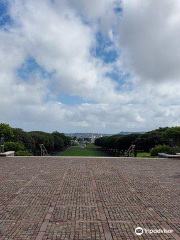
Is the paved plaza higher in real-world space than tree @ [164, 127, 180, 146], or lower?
lower

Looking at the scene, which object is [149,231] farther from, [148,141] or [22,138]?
[148,141]

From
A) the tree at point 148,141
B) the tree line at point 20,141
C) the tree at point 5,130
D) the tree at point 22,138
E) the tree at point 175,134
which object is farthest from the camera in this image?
the tree at point 148,141

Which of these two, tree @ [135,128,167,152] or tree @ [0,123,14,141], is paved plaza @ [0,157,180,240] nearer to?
tree @ [0,123,14,141]

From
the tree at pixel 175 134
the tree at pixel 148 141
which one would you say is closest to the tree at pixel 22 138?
the tree at pixel 148 141

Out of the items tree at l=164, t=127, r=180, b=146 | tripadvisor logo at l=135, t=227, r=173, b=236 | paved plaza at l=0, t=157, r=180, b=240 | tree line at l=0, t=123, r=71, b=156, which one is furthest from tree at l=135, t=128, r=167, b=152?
tripadvisor logo at l=135, t=227, r=173, b=236

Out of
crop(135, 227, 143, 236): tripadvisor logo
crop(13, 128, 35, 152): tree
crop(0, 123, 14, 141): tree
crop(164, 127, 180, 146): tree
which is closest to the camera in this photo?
crop(135, 227, 143, 236): tripadvisor logo

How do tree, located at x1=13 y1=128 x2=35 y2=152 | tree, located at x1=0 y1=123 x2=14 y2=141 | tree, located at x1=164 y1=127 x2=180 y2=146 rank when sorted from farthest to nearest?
tree, located at x1=13 y1=128 x2=35 y2=152, tree, located at x1=0 y1=123 x2=14 y2=141, tree, located at x1=164 y1=127 x2=180 y2=146

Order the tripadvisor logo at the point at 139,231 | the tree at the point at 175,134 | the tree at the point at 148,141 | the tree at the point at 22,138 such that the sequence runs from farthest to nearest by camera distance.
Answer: the tree at the point at 148,141 → the tree at the point at 22,138 → the tree at the point at 175,134 → the tripadvisor logo at the point at 139,231

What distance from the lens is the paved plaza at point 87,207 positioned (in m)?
5.12

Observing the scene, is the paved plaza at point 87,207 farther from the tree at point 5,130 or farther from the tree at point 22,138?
the tree at point 22,138

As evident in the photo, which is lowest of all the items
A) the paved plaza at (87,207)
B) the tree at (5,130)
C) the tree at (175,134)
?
the paved plaza at (87,207)

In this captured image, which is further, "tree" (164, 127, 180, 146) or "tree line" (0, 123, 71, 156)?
"tree" (164, 127, 180, 146)

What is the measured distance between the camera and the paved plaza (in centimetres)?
512

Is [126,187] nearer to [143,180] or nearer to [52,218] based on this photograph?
[143,180]
